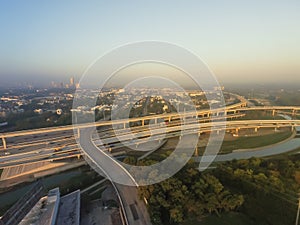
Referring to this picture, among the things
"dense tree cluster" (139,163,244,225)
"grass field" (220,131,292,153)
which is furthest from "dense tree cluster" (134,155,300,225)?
"grass field" (220,131,292,153)

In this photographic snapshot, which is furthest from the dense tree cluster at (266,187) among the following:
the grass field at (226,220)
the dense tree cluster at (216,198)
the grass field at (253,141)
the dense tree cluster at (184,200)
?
the grass field at (253,141)

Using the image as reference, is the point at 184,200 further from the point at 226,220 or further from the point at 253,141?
the point at 253,141

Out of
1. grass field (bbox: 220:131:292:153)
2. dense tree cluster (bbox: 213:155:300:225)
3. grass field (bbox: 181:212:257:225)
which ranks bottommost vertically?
grass field (bbox: 220:131:292:153)

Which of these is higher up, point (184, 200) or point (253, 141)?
point (184, 200)

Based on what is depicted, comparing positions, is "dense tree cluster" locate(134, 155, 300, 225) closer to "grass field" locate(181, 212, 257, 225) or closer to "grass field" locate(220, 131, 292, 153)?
"grass field" locate(181, 212, 257, 225)

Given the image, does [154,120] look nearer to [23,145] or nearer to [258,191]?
[23,145]

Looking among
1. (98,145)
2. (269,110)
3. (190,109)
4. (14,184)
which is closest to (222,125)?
(190,109)

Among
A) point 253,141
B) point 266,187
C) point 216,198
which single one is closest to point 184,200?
point 216,198

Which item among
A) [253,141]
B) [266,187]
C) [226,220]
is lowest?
[253,141]

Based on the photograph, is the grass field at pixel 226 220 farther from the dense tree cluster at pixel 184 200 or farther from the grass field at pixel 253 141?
the grass field at pixel 253 141
